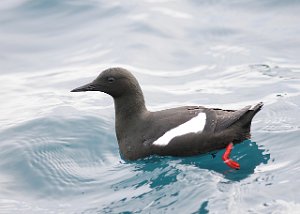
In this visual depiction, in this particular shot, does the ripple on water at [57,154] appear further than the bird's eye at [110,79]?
No

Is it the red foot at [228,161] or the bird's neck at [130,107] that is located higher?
the bird's neck at [130,107]

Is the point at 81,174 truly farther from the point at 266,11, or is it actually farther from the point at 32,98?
the point at 266,11

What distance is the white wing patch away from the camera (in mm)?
7504

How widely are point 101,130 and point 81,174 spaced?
3.93 feet

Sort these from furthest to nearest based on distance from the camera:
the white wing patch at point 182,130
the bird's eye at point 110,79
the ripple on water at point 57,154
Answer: the bird's eye at point 110,79 → the ripple on water at point 57,154 → the white wing patch at point 182,130

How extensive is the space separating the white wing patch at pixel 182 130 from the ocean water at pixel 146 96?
23 centimetres

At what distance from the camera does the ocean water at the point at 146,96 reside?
7.05 meters

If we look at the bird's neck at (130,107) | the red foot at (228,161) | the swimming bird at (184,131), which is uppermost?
the bird's neck at (130,107)

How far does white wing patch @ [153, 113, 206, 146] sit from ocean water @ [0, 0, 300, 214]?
0.74 feet

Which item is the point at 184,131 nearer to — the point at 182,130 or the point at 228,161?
the point at 182,130

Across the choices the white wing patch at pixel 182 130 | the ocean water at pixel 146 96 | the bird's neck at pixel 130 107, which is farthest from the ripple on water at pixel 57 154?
the white wing patch at pixel 182 130

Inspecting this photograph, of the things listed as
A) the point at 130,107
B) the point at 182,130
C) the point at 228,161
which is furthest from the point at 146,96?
the point at 228,161

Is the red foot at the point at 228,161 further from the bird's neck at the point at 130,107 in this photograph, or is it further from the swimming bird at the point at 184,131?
the bird's neck at the point at 130,107

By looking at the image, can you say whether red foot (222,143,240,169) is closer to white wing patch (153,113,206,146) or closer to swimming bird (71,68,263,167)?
swimming bird (71,68,263,167)
